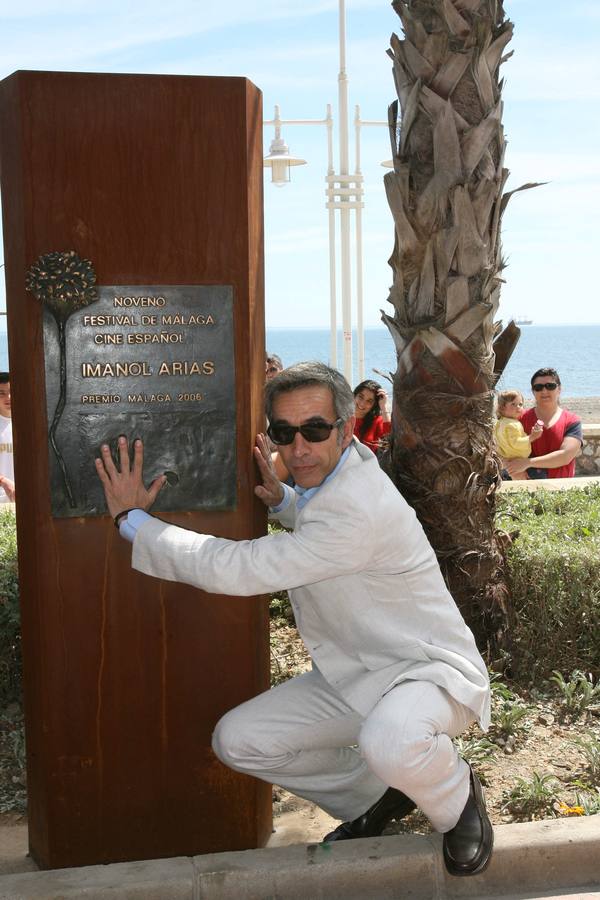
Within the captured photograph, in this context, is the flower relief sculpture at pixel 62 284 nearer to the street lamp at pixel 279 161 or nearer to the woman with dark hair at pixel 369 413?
the woman with dark hair at pixel 369 413

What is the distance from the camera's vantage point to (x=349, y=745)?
12.6ft

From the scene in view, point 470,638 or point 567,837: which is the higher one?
point 470,638

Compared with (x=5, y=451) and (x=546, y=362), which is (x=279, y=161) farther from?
(x=546, y=362)

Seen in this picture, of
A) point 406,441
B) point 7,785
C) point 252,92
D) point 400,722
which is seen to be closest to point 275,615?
point 406,441

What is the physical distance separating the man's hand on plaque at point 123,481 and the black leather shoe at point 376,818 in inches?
53.7

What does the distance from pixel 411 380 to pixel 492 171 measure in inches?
46.9

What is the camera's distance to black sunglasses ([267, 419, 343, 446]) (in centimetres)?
351

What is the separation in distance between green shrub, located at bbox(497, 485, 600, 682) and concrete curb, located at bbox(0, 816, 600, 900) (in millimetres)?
1750

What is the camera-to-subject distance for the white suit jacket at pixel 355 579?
11.0ft

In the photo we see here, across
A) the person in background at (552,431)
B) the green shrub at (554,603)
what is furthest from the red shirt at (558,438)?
the green shrub at (554,603)

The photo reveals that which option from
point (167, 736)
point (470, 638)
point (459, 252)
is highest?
point (459, 252)

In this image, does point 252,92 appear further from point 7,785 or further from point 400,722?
point 7,785

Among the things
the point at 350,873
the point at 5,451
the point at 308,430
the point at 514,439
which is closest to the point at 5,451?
the point at 5,451

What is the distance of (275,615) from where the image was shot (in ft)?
20.8
